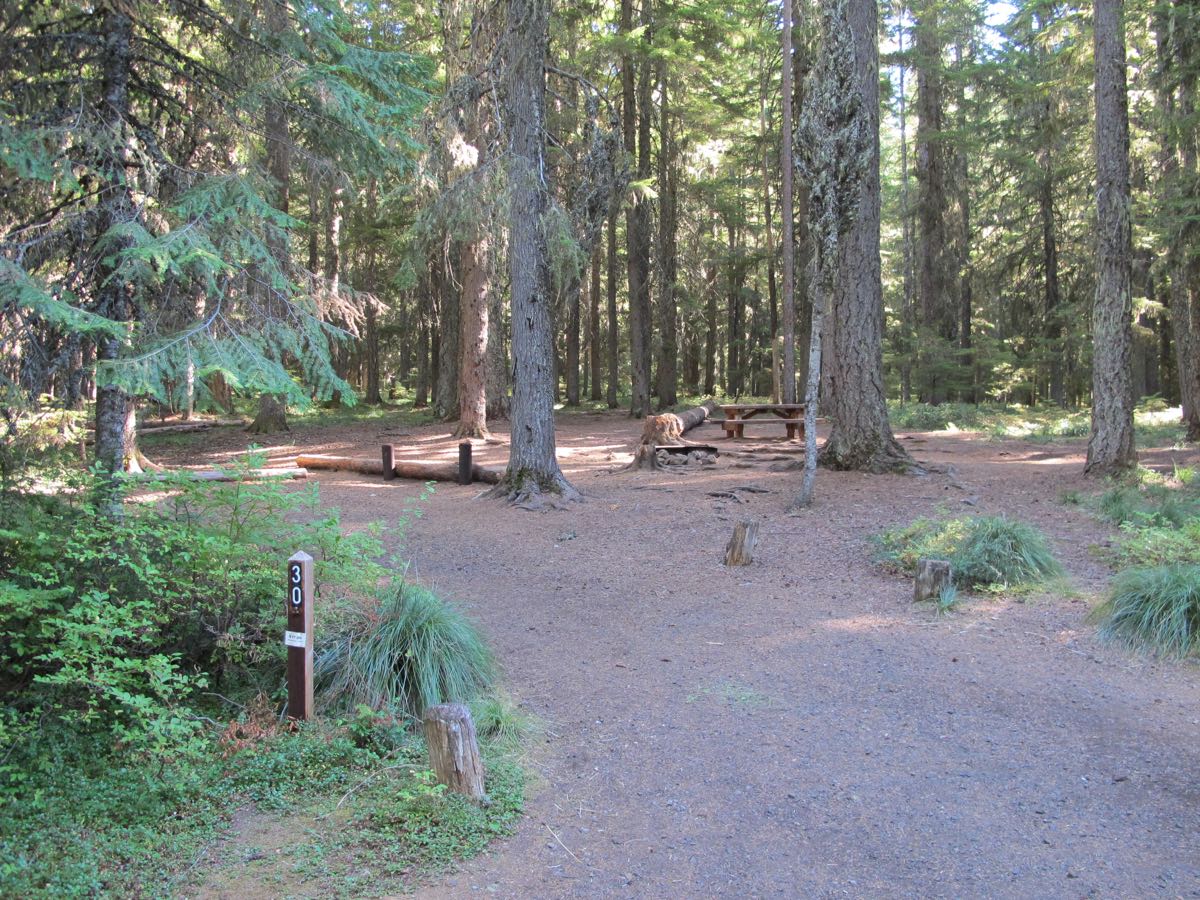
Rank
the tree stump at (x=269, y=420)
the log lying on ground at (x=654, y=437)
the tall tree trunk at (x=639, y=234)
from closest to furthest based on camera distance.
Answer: the log lying on ground at (x=654, y=437) < the tree stump at (x=269, y=420) < the tall tree trunk at (x=639, y=234)

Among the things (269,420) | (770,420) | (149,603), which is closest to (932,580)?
(149,603)

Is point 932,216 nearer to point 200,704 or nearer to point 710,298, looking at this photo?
point 710,298

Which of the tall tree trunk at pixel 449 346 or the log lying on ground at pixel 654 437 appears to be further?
the tall tree trunk at pixel 449 346

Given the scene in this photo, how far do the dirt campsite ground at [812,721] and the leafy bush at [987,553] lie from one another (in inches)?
10.7

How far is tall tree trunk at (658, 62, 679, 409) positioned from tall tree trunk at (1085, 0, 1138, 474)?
1405 cm

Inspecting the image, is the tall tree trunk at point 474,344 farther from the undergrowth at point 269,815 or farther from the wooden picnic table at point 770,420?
the undergrowth at point 269,815

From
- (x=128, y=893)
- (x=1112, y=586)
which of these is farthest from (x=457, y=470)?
(x=128, y=893)

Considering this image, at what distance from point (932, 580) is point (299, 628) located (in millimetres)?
5519

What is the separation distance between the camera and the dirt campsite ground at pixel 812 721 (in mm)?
3848

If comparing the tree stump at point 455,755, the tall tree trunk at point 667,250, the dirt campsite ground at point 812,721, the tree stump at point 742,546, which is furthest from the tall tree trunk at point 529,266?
the tall tree trunk at point 667,250

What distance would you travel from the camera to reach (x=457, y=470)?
13.8 m

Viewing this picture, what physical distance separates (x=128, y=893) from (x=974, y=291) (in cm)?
3914

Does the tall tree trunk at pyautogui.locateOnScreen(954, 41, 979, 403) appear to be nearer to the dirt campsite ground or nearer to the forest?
the forest

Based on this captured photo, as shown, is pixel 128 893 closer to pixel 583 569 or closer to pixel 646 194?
pixel 583 569
